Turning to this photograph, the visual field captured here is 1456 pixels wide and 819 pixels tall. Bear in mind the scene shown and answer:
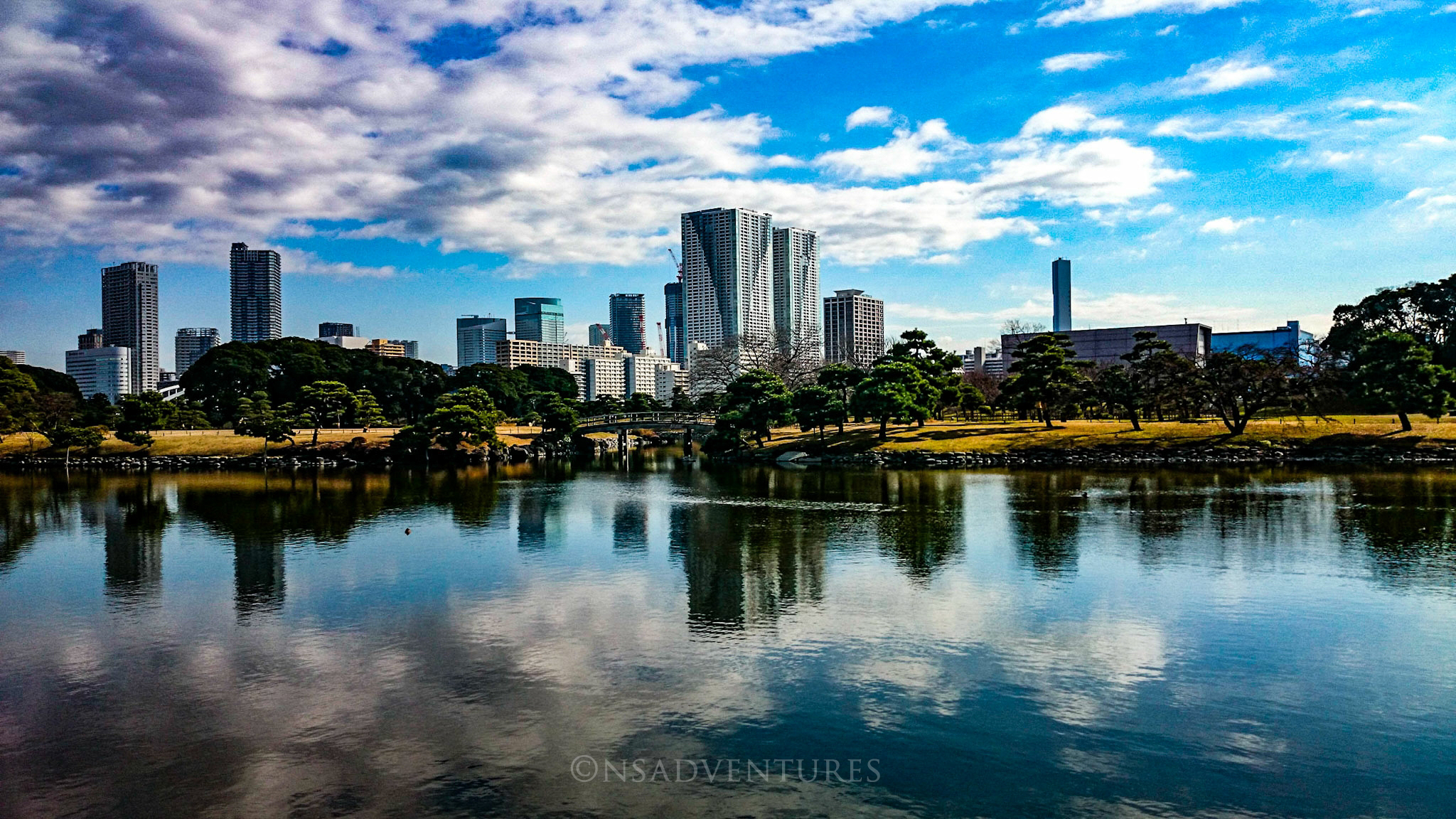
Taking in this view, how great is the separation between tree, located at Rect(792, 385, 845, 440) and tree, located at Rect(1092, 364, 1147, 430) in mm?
20662

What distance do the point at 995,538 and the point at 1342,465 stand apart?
3641 cm

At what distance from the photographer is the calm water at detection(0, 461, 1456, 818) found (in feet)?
40.4

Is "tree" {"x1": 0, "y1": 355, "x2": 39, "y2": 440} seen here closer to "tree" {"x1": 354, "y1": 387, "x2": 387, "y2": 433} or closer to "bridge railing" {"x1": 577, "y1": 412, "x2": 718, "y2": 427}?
"tree" {"x1": 354, "y1": 387, "x2": 387, "y2": 433}

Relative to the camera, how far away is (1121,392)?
67.8 meters

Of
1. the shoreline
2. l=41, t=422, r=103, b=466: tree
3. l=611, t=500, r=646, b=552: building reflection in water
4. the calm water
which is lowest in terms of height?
the calm water

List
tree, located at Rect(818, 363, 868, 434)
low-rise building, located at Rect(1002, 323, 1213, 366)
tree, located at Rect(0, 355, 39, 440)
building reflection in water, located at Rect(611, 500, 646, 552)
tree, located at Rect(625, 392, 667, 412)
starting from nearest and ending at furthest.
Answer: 1. building reflection in water, located at Rect(611, 500, 646, 552)
2. tree, located at Rect(818, 363, 868, 434)
3. tree, located at Rect(0, 355, 39, 440)
4. tree, located at Rect(625, 392, 667, 412)
5. low-rise building, located at Rect(1002, 323, 1213, 366)

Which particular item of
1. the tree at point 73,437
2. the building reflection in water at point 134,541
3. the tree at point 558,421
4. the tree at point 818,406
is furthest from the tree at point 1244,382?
the tree at point 73,437

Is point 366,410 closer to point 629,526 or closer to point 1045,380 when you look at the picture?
point 629,526

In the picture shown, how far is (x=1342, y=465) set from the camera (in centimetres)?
5416

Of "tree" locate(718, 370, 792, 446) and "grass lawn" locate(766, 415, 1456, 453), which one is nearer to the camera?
"grass lawn" locate(766, 415, 1456, 453)

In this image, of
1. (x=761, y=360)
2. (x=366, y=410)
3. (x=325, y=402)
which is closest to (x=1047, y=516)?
(x=366, y=410)

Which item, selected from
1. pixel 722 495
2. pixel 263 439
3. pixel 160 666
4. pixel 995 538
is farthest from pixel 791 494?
pixel 263 439

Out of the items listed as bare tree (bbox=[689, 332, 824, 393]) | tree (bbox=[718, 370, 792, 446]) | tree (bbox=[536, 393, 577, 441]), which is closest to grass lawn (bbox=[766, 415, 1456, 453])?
tree (bbox=[718, 370, 792, 446])

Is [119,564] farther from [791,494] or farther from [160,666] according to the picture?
[791,494]
